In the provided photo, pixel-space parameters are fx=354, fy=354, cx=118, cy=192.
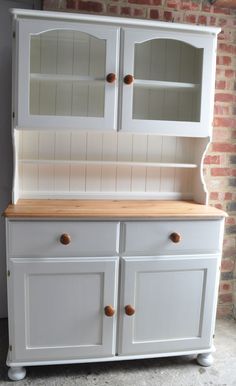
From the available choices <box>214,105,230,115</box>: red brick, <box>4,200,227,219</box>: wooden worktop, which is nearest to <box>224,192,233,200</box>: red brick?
<box>4,200,227,219</box>: wooden worktop

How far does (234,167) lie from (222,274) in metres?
0.73

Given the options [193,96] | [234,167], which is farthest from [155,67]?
[234,167]

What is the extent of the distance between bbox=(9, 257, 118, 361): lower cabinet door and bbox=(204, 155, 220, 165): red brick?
965 mm

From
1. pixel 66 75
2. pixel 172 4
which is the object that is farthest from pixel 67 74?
pixel 172 4

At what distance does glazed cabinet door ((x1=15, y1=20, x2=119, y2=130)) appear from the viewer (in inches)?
69.3

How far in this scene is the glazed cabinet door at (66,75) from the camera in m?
1.76

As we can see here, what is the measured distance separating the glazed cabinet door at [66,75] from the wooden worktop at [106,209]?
1.34 feet

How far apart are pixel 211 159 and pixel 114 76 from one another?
88cm

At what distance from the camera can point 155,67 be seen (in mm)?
1960

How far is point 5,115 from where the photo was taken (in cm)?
217

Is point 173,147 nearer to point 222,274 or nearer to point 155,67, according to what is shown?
point 155,67

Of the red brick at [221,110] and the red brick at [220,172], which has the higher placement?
the red brick at [221,110]

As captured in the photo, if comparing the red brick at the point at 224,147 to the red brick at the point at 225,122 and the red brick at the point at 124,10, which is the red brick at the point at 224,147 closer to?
the red brick at the point at 225,122

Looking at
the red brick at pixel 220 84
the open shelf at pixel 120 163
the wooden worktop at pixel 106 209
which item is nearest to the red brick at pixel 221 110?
the red brick at pixel 220 84
